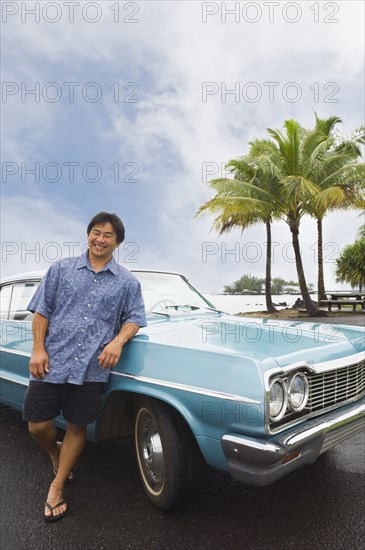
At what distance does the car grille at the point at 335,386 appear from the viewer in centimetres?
247

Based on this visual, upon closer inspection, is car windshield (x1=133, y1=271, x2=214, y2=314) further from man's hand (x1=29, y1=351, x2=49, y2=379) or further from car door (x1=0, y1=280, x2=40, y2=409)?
man's hand (x1=29, y1=351, x2=49, y2=379)

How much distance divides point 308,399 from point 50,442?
167cm

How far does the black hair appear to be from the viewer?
276 centimetres

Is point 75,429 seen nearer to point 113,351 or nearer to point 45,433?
point 45,433

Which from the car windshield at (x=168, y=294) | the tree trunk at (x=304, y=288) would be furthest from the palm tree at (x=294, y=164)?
the car windshield at (x=168, y=294)

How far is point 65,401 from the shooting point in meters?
2.62

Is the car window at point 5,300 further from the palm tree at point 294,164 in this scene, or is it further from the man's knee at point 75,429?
the palm tree at point 294,164

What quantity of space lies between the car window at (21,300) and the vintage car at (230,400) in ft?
4.33

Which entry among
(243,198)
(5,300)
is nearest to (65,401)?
(5,300)

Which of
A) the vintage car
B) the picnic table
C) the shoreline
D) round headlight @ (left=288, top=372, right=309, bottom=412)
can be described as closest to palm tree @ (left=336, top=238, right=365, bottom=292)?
the picnic table

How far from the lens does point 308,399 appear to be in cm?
242

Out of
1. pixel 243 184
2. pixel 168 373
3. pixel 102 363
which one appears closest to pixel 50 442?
pixel 102 363

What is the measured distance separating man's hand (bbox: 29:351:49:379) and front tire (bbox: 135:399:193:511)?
2.02 ft

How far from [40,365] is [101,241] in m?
0.84
